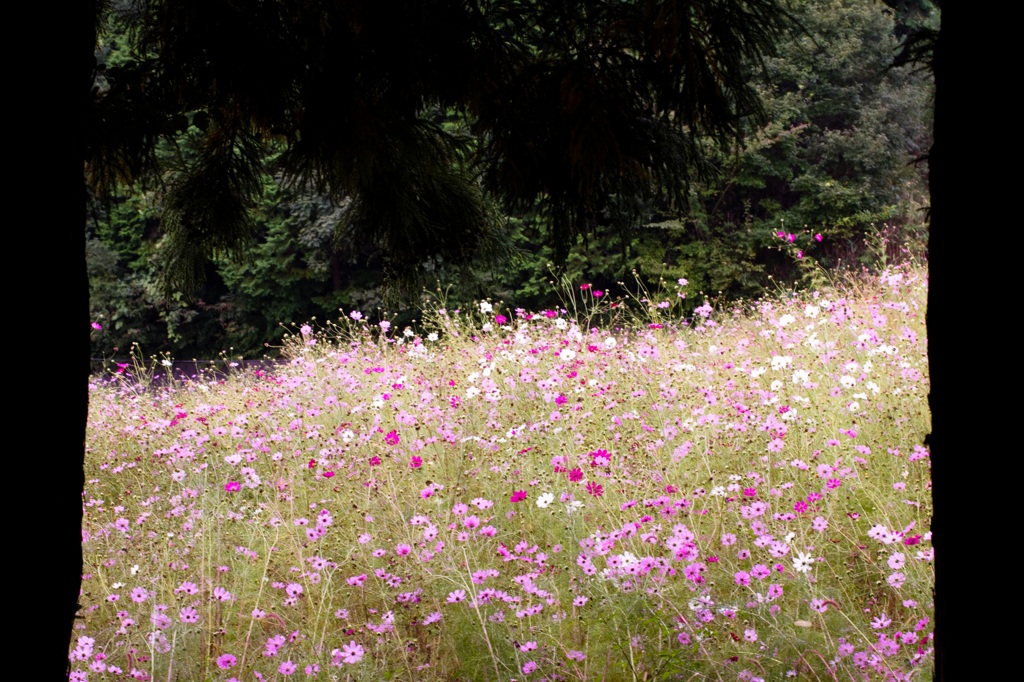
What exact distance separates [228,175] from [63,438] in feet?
6.57

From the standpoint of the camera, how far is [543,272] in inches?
706

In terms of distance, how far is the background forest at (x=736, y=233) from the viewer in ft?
57.5

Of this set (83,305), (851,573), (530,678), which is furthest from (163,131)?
(851,573)

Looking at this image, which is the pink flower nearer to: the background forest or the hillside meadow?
the hillside meadow

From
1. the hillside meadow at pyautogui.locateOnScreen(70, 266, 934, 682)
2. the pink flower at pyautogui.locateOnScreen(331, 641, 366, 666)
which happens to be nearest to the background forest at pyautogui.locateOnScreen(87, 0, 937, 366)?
the hillside meadow at pyautogui.locateOnScreen(70, 266, 934, 682)

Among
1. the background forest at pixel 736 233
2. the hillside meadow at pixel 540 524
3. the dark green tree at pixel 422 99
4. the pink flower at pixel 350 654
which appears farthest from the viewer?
the background forest at pixel 736 233

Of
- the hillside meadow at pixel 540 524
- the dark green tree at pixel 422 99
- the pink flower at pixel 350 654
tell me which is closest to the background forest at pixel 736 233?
the hillside meadow at pixel 540 524

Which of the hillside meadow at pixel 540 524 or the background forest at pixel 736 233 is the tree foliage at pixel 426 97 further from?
the background forest at pixel 736 233

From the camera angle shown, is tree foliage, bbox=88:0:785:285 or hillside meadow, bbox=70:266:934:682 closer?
tree foliage, bbox=88:0:785:285

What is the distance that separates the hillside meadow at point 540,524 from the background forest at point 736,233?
1126 cm

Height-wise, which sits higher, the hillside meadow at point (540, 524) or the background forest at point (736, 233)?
the background forest at point (736, 233)

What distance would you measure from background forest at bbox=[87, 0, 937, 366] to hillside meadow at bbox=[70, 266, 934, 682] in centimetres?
1126

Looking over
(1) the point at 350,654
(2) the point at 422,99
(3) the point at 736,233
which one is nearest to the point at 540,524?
(1) the point at 350,654

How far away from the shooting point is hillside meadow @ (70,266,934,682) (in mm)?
2725
